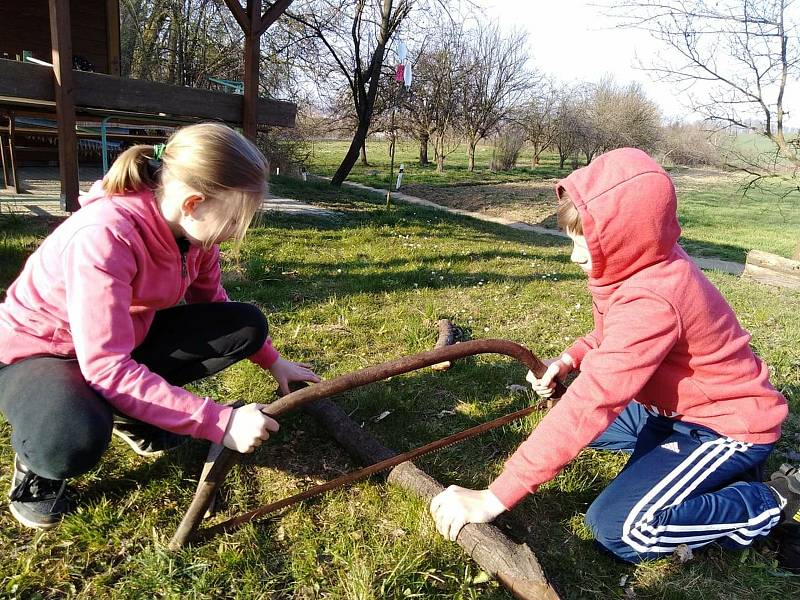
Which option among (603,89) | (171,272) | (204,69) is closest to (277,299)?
(171,272)

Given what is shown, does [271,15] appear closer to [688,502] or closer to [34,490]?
[34,490]

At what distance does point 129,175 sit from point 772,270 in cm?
1105

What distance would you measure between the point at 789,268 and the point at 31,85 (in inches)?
453

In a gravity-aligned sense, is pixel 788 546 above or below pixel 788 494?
below

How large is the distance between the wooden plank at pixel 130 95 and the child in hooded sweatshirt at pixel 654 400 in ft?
18.6

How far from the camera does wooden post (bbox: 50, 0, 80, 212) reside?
5680mm

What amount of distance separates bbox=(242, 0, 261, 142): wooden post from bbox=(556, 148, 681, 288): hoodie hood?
6.04 meters

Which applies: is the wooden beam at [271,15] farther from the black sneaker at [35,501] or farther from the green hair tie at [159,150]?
the black sneaker at [35,501]

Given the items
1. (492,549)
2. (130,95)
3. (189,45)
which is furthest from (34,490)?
(189,45)

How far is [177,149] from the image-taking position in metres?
1.99

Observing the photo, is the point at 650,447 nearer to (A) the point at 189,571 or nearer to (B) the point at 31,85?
(A) the point at 189,571

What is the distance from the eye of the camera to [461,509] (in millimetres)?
2006

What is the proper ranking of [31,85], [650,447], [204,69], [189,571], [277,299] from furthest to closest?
1. [204,69]
2. [31,85]
3. [277,299]
4. [650,447]
5. [189,571]

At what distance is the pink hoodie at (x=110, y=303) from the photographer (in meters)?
1.78
